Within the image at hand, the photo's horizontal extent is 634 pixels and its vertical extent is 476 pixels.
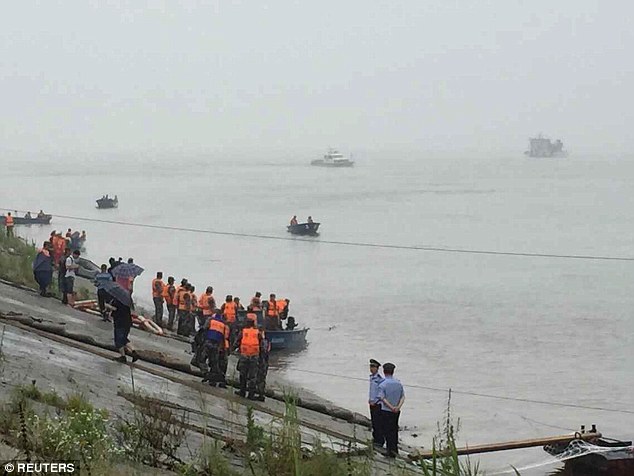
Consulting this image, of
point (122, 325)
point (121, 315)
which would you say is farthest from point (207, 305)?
point (121, 315)

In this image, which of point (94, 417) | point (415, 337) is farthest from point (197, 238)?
point (94, 417)

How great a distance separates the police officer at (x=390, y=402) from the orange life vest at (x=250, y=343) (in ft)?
9.42

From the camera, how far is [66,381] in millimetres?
13711

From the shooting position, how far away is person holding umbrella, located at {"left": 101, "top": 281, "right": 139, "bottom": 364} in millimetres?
15242

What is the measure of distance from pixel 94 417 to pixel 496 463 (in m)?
10.1

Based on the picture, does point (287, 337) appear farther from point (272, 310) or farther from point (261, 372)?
point (261, 372)

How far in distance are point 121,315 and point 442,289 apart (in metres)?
30.4

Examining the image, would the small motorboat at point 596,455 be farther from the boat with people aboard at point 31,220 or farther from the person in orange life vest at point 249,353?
the boat with people aboard at point 31,220

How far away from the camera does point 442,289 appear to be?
44.8 metres

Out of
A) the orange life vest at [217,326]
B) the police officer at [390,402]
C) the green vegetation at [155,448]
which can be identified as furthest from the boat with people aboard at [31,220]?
the green vegetation at [155,448]

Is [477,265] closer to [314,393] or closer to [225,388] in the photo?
[314,393]

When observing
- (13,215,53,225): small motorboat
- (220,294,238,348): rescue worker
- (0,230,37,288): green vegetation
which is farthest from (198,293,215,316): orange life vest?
(13,215,53,225): small motorboat

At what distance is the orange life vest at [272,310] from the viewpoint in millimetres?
26828

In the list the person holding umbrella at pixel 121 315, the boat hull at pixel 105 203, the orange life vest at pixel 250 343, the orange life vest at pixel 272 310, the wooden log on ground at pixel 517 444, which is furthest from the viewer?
the boat hull at pixel 105 203
